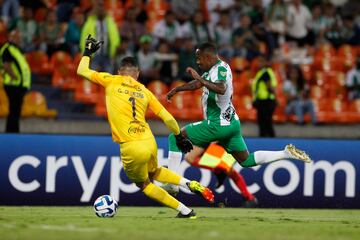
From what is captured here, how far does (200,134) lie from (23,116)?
719cm

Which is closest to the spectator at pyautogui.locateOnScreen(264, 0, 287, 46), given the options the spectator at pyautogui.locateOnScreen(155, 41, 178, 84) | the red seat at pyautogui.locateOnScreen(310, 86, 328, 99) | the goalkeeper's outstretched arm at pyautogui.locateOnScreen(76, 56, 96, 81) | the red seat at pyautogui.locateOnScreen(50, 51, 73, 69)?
the red seat at pyautogui.locateOnScreen(310, 86, 328, 99)

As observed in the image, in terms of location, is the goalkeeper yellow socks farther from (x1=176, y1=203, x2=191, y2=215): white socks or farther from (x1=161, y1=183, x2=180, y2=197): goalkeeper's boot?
(x1=161, y1=183, x2=180, y2=197): goalkeeper's boot

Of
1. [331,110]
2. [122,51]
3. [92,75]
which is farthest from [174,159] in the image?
[331,110]

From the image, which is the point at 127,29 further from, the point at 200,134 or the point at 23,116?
the point at 200,134

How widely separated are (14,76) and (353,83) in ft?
28.6

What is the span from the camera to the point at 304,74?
2169 cm

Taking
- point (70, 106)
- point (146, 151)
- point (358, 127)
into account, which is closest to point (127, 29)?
point (70, 106)

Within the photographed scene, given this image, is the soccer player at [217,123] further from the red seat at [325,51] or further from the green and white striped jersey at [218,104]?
the red seat at [325,51]

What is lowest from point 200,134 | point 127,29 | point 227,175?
point 227,175

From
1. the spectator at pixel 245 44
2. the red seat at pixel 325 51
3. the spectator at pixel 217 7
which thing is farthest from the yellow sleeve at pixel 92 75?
the red seat at pixel 325 51

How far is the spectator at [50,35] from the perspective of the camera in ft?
65.1

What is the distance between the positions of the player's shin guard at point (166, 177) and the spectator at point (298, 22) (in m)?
11.7

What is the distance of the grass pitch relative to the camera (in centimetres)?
953

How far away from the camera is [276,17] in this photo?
22.4m
